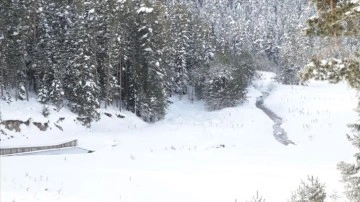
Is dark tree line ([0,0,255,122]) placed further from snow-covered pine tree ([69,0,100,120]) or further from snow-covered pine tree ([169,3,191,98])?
snow-covered pine tree ([169,3,191,98])

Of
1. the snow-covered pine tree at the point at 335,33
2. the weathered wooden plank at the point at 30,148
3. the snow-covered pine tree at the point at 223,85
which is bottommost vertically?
the weathered wooden plank at the point at 30,148

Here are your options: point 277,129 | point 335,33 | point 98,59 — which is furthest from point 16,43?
point 335,33

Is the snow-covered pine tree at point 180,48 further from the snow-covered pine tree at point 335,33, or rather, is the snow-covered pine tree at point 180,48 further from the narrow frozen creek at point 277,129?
the snow-covered pine tree at point 335,33

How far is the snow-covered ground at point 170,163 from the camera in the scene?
13008mm

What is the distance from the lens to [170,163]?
1889cm

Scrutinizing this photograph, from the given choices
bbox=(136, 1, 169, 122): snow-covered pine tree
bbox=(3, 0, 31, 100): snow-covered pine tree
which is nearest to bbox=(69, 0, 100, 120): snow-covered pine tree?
bbox=(3, 0, 31, 100): snow-covered pine tree

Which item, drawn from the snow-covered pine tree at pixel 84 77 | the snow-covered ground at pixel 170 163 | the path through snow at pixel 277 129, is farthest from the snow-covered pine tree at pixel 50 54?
the path through snow at pixel 277 129

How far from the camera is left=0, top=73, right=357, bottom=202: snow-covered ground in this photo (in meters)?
13.0

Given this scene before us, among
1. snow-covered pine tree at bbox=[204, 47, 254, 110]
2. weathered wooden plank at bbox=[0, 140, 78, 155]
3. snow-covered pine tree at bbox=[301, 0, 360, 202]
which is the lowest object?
weathered wooden plank at bbox=[0, 140, 78, 155]

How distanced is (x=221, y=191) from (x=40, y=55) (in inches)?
1371

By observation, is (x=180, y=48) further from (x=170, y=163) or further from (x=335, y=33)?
(x=335, y=33)

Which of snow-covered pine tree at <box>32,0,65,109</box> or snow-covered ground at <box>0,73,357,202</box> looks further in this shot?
snow-covered pine tree at <box>32,0,65,109</box>

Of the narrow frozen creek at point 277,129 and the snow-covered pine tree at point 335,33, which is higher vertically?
the snow-covered pine tree at point 335,33

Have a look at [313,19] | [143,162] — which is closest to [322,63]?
[313,19]
